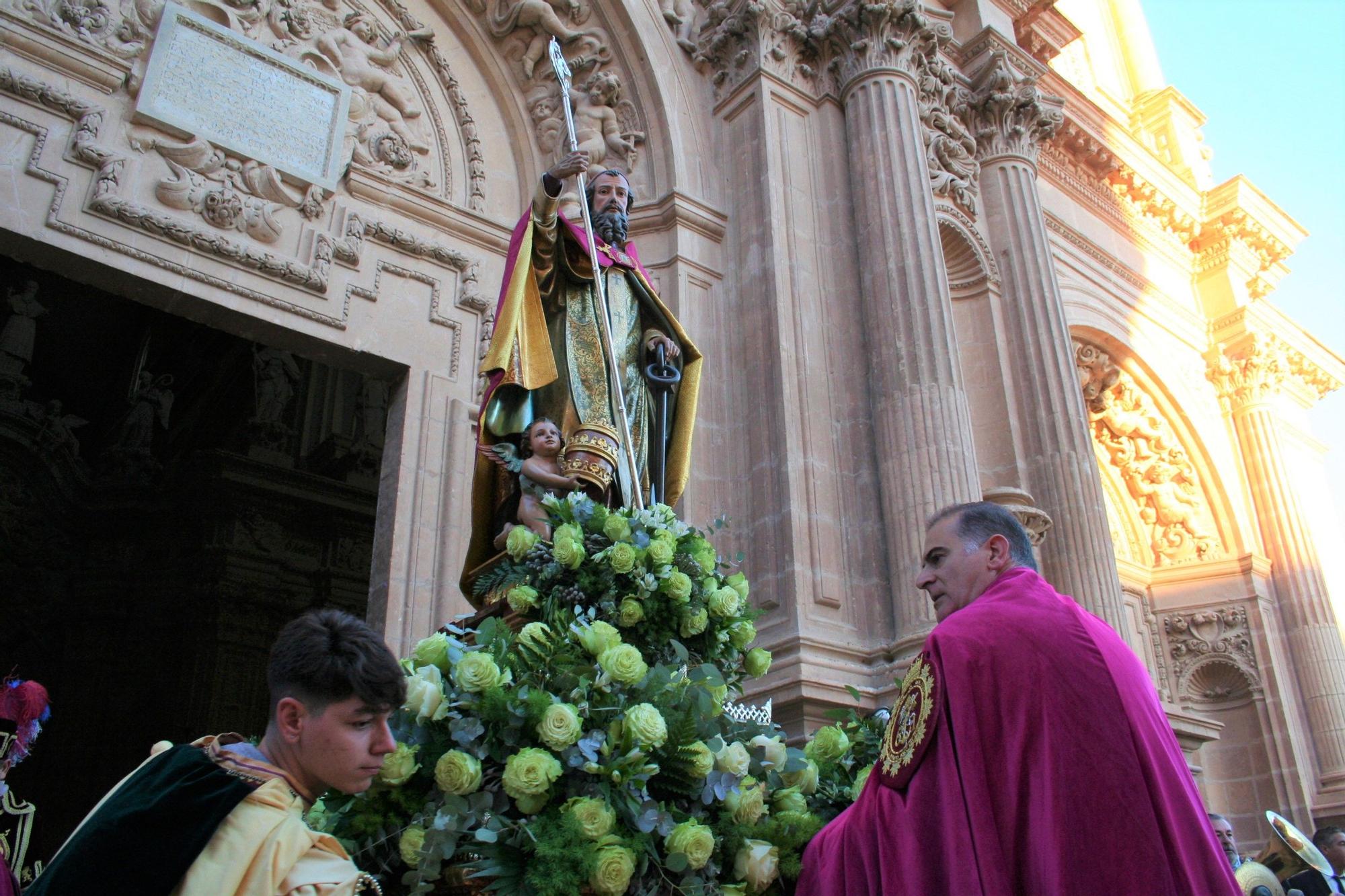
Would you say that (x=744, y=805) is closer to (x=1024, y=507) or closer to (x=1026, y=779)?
(x=1026, y=779)

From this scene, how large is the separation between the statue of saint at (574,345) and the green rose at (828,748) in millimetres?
1329

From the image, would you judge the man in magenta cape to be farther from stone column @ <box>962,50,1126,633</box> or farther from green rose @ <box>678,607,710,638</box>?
stone column @ <box>962,50,1126,633</box>

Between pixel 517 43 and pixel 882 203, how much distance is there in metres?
3.22

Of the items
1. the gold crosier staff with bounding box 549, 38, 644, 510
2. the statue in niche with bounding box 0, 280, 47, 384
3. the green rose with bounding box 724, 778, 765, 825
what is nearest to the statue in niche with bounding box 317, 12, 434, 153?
the gold crosier staff with bounding box 549, 38, 644, 510

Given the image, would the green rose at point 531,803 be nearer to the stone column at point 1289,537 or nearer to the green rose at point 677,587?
the green rose at point 677,587

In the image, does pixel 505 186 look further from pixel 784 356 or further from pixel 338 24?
pixel 784 356

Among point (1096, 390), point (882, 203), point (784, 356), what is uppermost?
point (1096, 390)

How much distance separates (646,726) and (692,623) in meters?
0.84

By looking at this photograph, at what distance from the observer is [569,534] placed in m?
3.46

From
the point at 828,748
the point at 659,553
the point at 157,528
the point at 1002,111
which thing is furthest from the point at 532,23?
the point at 157,528

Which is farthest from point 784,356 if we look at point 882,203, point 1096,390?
point 1096,390

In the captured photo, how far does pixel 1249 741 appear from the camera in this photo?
12.5 m

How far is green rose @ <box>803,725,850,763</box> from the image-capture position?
3318 millimetres

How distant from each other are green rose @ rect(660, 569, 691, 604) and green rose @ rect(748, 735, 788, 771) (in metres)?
0.56
